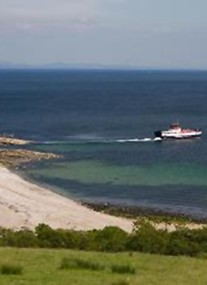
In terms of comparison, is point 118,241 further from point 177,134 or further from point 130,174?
point 177,134

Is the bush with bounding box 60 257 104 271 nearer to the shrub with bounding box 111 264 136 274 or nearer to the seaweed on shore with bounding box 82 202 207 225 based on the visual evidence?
the shrub with bounding box 111 264 136 274

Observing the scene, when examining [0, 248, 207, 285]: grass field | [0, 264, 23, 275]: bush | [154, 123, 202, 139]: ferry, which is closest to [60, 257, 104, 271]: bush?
[0, 248, 207, 285]: grass field

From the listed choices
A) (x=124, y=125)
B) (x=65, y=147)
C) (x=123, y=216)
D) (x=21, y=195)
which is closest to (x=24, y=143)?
(x=65, y=147)

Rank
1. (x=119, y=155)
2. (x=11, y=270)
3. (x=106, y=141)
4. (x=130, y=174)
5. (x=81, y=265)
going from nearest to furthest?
(x=11, y=270) < (x=81, y=265) < (x=130, y=174) < (x=119, y=155) < (x=106, y=141)

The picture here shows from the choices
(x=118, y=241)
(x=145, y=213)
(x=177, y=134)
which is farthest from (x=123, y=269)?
(x=177, y=134)

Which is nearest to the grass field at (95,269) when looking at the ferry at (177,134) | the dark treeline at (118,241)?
the dark treeline at (118,241)

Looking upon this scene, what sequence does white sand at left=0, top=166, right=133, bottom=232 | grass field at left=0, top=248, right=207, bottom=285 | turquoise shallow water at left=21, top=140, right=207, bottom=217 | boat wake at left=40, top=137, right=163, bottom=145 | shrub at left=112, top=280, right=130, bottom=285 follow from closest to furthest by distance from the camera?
shrub at left=112, top=280, right=130, bottom=285, grass field at left=0, top=248, right=207, bottom=285, white sand at left=0, top=166, right=133, bottom=232, turquoise shallow water at left=21, top=140, right=207, bottom=217, boat wake at left=40, top=137, right=163, bottom=145
